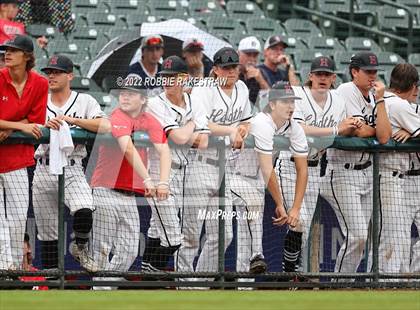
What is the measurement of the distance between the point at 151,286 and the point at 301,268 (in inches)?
51.5

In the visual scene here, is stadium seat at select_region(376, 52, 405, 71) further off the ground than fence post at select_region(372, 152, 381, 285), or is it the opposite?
stadium seat at select_region(376, 52, 405, 71)

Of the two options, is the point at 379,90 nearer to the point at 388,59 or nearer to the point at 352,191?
the point at 352,191

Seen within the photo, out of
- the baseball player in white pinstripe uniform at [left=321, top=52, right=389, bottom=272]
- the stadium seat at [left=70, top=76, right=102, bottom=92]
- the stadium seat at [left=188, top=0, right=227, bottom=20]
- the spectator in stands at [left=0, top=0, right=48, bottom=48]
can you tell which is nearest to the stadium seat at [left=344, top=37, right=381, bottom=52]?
the stadium seat at [left=188, top=0, right=227, bottom=20]

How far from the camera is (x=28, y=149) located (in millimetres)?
9180

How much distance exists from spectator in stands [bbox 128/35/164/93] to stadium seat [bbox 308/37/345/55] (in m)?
4.24

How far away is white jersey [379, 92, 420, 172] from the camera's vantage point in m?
9.89

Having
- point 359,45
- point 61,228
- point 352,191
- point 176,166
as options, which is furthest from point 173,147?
point 359,45

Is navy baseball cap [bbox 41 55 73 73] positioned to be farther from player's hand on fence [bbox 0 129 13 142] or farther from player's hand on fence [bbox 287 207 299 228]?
player's hand on fence [bbox 287 207 299 228]

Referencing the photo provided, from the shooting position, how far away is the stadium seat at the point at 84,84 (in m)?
11.6

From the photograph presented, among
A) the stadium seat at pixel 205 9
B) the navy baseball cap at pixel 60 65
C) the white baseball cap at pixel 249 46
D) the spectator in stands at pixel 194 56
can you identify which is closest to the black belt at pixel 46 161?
the navy baseball cap at pixel 60 65

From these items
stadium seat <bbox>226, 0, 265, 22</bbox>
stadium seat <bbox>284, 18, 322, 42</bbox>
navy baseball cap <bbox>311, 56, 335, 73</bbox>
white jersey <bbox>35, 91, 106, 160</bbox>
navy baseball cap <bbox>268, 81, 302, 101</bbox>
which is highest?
stadium seat <bbox>226, 0, 265, 22</bbox>

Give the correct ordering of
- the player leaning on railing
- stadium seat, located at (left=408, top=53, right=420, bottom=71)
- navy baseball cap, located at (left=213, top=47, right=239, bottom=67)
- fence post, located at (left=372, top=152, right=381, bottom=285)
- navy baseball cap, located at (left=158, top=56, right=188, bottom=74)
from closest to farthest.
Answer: navy baseball cap, located at (left=158, top=56, right=188, bottom=74)
fence post, located at (left=372, top=152, right=381, bottom=285)
the player leaning on railing
navy baseball cap, located at (left=213, top=47, right=239, bottom=67)
stadium seat, located at (left=408, top=53, right=420, bottom=71)
